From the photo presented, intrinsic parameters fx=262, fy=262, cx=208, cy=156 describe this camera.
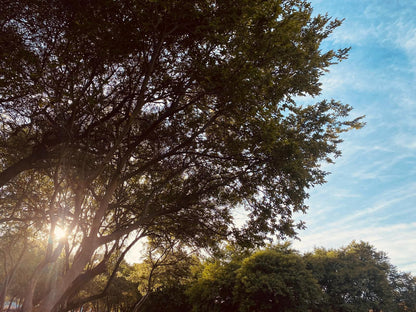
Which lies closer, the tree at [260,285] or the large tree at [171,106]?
the large tree at [171,106]

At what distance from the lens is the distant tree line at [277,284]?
2837 cm

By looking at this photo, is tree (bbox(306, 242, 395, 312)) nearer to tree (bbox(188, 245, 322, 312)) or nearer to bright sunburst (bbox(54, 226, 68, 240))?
tree (bbox(188, 245, 322, 312))

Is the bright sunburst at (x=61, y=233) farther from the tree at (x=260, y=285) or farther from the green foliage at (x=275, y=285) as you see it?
the green foliage at (x=275, y=285)

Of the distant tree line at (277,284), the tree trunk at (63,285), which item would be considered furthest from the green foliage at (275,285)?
the tree trunk at (63,285)

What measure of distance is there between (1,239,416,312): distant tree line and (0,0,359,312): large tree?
10.4 m

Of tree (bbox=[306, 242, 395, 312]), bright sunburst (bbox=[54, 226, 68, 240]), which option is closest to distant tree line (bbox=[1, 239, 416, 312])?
tree (bbox=[306, 242, 395, 312])

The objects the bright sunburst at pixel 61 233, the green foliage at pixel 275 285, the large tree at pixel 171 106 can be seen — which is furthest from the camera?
the green foliage at pixel 275 285

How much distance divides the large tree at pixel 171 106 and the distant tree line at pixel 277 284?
1035cm

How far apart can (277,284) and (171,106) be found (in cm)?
2535

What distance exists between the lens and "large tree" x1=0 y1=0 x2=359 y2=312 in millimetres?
7227

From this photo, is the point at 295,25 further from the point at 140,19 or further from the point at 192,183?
the point at 192,183

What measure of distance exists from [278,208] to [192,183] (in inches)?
149

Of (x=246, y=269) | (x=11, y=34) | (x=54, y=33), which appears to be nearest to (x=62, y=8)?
(x=54, y=33)

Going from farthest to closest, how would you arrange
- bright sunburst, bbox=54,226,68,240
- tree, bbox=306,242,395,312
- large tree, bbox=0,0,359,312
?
tree, bbox=306,242,395,312
bright sunburst, bbox=54,226,68,240
large tree, bbox=0,0,359,312
